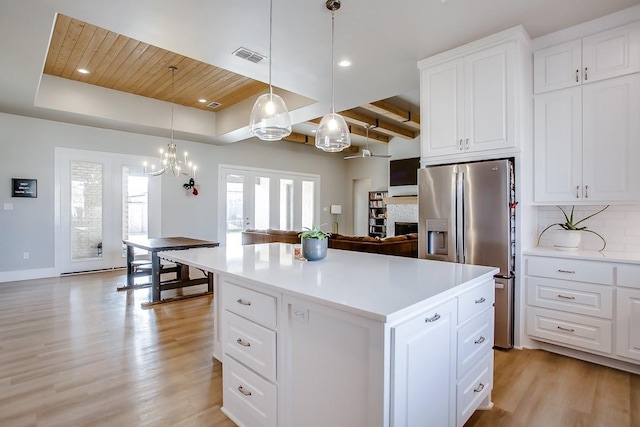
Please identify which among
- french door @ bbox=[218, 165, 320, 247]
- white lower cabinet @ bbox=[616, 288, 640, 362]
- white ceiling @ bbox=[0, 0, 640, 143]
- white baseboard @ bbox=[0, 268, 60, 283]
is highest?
white ceiling @ bbox=[0, 0, 640, 143]

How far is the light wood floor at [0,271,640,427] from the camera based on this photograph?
1843mm

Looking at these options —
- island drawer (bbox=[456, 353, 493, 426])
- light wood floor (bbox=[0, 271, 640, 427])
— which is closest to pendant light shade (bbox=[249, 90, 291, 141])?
light wood floor (bbox=[0, 271, 640, 427])

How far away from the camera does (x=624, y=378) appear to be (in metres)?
2.28

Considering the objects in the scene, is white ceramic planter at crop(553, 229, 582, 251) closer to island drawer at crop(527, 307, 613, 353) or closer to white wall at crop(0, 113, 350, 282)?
island drawer at crop(527, 307, 613, 353)

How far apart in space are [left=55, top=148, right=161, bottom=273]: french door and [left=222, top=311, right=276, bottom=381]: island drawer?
17.3 feet

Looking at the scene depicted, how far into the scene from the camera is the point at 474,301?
1.70m

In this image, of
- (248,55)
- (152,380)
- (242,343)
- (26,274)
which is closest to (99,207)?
(26,274)

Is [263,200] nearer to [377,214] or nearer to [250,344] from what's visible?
[377,214]

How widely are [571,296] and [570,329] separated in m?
0.27

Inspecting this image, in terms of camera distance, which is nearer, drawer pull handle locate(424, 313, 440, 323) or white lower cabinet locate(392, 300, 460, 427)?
white lower cabinet locate(392, 300, 460, 427)

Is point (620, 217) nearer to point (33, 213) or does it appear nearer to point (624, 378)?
point (624, 378)

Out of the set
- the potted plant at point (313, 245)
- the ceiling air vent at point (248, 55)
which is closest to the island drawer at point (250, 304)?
the potted plant at point (313, 245)

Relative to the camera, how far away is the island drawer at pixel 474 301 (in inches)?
62.1

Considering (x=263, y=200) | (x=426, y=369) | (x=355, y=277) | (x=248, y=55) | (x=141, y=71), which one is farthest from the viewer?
(x=263, y=200)
